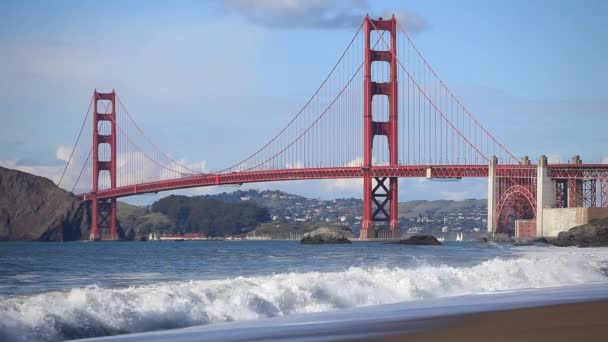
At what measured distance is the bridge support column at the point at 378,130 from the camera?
7900cm

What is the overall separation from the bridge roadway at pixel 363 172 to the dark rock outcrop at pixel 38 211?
20601 mm

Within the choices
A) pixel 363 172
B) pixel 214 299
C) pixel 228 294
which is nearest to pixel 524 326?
pixel 214 299

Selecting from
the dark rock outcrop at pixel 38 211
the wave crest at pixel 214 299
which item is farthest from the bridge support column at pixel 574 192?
the wave crest at pixel 214 299

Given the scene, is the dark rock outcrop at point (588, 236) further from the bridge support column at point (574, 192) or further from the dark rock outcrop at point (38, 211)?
the dark rock outcrop at point (38, 211)

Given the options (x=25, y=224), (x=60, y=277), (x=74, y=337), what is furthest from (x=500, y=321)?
(x=25, y=224)

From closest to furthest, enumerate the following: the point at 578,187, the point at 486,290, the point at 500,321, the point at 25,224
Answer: the point at 500,321 < the point at 486,290 < the point at 578,187 < the point at 25,224

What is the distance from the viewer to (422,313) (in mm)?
16750

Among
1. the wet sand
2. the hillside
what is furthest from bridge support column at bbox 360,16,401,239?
the hillside

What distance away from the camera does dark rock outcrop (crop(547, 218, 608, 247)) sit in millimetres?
Result: 65825

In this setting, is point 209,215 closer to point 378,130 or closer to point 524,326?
point 378,130

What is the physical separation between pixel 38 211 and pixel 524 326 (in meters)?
109

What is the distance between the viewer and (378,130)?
80.2 meters

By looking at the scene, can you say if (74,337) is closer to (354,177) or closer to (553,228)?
(354,177)

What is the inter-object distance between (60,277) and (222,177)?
53364mm
